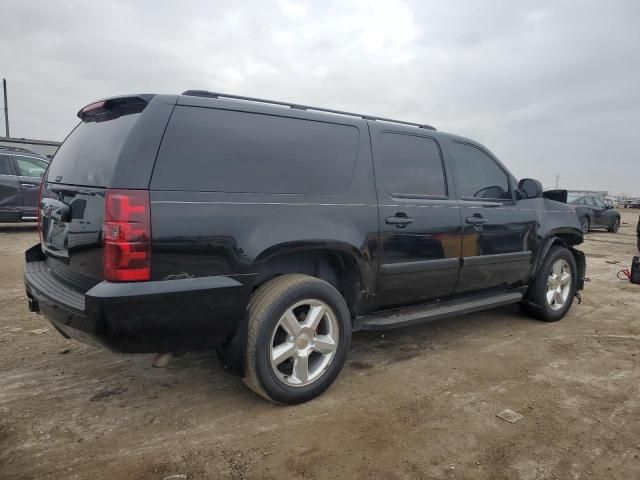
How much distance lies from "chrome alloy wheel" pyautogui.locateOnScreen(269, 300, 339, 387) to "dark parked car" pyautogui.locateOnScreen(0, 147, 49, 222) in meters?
8.80

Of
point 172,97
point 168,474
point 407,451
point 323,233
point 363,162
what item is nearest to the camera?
point 168,474

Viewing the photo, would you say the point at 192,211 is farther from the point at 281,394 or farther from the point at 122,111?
the point at 281,394

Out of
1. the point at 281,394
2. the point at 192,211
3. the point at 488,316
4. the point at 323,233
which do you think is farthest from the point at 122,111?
the point at 488,316

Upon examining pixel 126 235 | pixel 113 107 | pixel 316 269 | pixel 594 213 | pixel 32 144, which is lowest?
pixel 316 269

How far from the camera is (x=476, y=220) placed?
13.2 feet

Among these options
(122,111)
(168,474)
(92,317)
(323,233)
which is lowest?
(168,474)

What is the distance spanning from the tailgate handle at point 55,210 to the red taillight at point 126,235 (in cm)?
47

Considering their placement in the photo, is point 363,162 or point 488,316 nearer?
point 363,162

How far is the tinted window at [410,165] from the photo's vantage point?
11.5 ft

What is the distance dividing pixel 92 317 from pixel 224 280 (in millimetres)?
665

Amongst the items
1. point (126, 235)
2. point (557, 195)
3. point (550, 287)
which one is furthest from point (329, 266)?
point (557, 195)

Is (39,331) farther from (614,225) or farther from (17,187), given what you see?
(614,225)

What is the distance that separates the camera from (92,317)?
2.33m

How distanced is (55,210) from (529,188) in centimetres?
401
